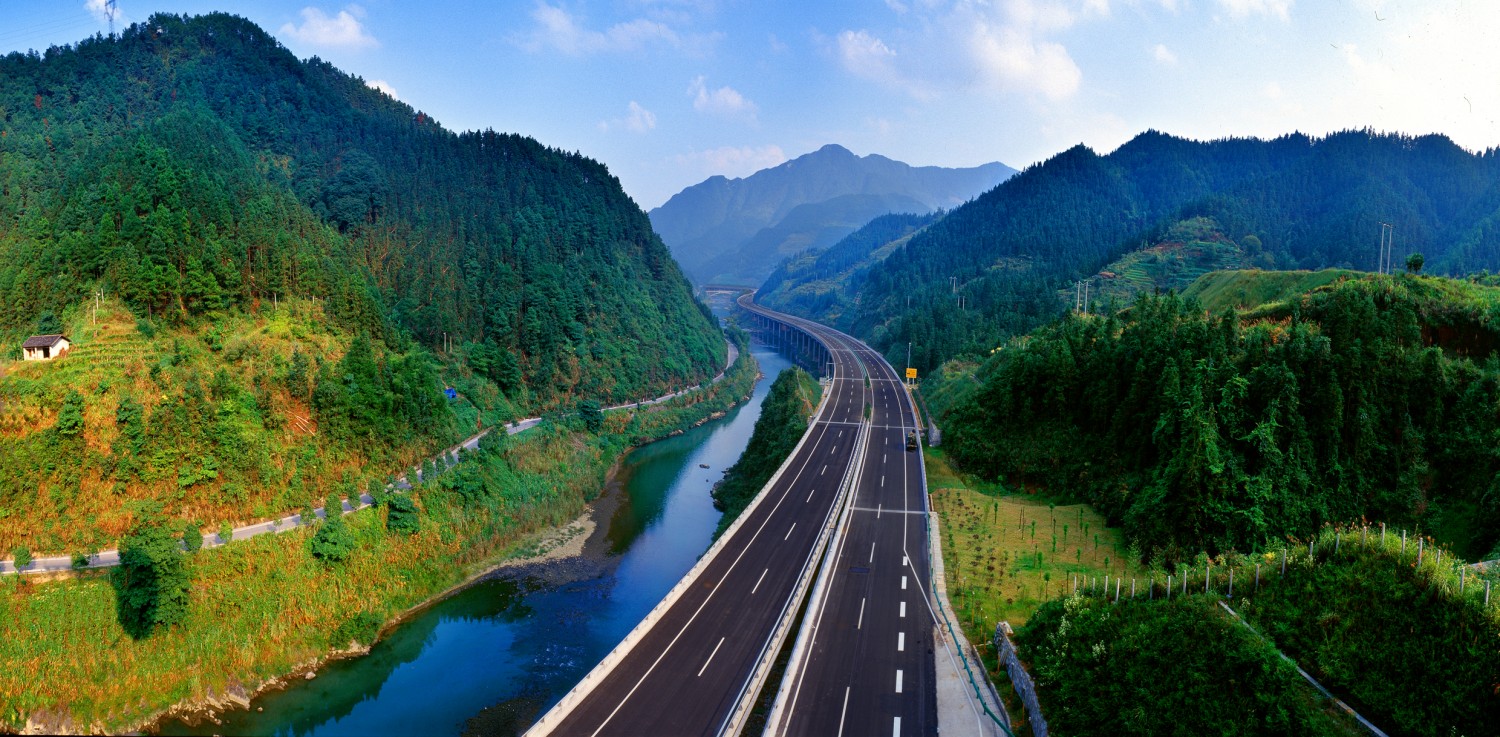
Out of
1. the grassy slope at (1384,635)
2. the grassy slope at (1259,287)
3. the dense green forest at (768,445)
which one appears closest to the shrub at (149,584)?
the dense green forest at (768,445)

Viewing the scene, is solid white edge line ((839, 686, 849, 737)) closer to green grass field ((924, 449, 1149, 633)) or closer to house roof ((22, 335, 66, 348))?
green grass field ((924, 449, 1149, 633))

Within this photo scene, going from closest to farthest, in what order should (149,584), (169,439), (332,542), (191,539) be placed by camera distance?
(149,584), (191,539), (332,542), (169,439)

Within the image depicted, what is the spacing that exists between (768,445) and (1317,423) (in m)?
43.9

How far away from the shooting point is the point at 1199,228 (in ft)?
440

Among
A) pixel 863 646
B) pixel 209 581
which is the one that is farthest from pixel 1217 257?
pixel 209 581

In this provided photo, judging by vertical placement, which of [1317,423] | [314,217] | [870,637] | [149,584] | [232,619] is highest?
[314,217]

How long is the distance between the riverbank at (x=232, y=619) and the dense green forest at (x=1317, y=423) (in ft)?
132

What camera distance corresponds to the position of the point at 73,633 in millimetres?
35625

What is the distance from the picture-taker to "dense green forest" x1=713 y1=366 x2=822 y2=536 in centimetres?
6481

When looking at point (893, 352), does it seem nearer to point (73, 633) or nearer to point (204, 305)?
point (204, 305)

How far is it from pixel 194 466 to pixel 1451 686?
54.5 m

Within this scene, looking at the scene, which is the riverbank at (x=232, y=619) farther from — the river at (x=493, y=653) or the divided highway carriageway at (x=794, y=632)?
the divided highway carriageway at (x=794, y=632)

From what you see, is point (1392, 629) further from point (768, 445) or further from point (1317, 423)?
point (768, 445)

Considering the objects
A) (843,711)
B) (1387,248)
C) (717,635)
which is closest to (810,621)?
(717,635)
